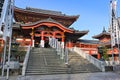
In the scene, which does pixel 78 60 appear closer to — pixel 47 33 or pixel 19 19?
pixel 47 33

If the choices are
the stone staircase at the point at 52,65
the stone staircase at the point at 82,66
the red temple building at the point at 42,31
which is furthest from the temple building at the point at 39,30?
the stone staircase at the point at 82,66

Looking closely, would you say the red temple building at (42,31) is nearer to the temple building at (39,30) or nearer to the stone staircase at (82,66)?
the temple building at (39,30)

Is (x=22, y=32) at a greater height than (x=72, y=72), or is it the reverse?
(x=22, y=32)

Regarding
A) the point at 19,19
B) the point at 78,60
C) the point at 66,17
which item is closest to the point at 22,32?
the point at 19,19

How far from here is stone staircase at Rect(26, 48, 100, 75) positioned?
14106 millimetres

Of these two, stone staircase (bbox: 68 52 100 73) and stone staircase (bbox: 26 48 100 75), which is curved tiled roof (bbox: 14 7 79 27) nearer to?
stone staircase (bbox: 26 48 100 75)

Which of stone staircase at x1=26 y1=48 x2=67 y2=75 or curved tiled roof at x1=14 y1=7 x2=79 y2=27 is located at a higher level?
curved tiled roof at x1=14 y1=7 x2=79 y2=27

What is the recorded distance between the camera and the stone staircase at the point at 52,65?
555 inches

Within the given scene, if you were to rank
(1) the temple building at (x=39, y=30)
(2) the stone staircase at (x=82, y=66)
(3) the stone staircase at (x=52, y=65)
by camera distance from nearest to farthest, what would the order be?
(3) the stone staircase at (x=52, y=65) → (2) the stone staircase at (x=82, y=66) → (1) the temple building at (x=39, y=30)

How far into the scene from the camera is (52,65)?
15367 millimetres

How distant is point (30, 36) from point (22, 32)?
4.55 feet

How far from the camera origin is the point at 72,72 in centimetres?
1455

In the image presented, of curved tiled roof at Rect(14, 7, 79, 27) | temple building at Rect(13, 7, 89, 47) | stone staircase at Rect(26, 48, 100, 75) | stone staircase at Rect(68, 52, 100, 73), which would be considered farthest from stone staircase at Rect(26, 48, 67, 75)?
curved tiled roof at Rect(14, 7, 79, 27)

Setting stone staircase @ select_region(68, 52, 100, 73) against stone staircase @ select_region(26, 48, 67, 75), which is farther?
stone staircase @ select_region(68, 52, 100, 73)
